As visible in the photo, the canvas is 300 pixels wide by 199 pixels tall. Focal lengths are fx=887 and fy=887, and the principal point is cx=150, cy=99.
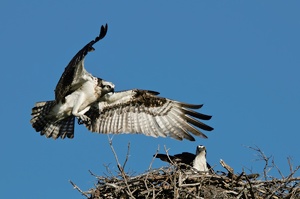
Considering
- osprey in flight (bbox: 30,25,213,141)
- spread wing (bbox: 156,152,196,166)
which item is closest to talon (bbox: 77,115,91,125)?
osprey in flight (bbox: 30,25,213,141)

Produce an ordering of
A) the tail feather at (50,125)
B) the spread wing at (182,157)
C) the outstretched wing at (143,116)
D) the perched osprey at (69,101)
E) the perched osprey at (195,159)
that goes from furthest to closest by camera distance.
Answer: the tail feather at (50,125), the outstretched wing at (143,116), the perched osprey at (69,101), the spread wing at (182,157), the perched osprey at (195,159)

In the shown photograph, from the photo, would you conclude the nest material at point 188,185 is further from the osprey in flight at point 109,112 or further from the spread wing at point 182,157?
the osprey in flight at point 109,112

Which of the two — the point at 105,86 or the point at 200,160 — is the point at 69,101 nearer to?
the point at 105,86

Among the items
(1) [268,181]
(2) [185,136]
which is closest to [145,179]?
(1) [268,181]

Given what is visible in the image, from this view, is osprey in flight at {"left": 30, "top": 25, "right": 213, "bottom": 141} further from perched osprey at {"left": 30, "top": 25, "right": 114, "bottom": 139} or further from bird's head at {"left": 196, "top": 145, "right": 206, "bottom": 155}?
bird's head at {"left": 196, "top": 145, "right": 206, "bottom": 155}

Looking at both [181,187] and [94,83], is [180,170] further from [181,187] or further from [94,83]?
[94,83]

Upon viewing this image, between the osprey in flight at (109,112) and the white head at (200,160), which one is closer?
the white head at (200,160)

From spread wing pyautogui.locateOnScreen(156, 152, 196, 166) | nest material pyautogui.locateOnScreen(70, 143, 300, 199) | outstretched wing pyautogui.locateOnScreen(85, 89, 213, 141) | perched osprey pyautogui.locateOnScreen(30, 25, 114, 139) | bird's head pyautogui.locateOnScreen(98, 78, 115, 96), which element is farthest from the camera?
outstretched wing pyautogui.locateOnScreen(85, 89, 213, 141)

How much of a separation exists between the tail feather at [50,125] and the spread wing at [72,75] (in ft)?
2.14

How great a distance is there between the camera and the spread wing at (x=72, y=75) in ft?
46.5

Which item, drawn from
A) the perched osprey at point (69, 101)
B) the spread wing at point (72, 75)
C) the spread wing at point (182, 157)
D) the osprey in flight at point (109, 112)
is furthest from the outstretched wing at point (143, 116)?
the spread wing at point (182, 157)

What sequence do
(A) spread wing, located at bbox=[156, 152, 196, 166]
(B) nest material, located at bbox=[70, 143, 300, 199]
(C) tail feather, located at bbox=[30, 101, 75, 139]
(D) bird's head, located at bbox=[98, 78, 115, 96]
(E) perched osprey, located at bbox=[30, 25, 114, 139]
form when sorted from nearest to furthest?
(B) nest material, located at bbox=[70, 143, 300, 199]
(A) spread wing, located at bbox=[156, 152, 196, 166]
(E) perched osprey, located at bbox=[30, 25, 114, 139]
(D) bird's head, located at bbox=[98, 78, 115, 96]
(C) tail feather, located at bbox=[30, 101, 75, 139]

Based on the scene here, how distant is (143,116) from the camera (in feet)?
52.0

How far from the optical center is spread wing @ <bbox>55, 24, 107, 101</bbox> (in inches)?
558
